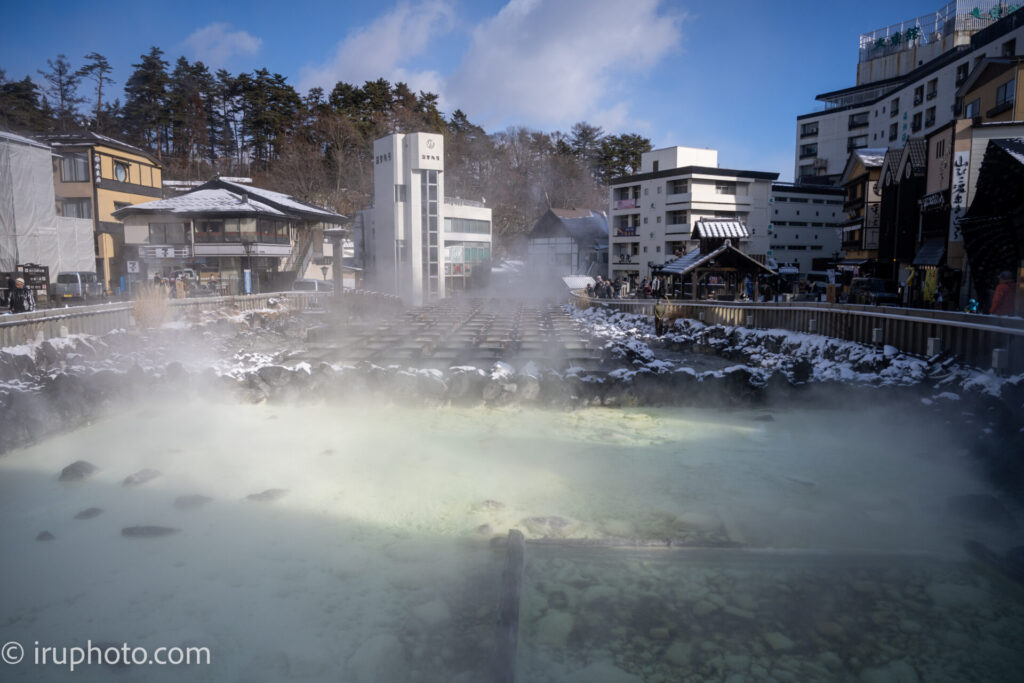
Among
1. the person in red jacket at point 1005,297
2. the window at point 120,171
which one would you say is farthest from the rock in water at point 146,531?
the window at point 120,171

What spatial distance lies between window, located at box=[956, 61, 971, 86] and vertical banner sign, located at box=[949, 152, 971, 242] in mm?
18085

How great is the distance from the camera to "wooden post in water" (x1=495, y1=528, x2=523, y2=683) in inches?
143

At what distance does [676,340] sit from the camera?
19.8 meters

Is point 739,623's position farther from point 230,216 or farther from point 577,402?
point 230,216

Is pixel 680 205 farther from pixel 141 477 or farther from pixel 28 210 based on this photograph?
pixel 141 477

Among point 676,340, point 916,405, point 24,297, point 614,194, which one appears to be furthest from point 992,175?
point 614,194

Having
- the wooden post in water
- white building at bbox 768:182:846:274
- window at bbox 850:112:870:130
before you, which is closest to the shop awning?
the wooden post in water

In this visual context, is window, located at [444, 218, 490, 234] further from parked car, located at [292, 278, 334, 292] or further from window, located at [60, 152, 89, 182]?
window, located at [60, 152, 89, 182]

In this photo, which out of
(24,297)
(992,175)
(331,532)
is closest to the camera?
(331,532)

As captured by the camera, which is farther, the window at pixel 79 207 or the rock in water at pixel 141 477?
the window at pixel 79 207

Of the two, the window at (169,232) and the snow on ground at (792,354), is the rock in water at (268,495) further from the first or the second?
the window at (169,232)

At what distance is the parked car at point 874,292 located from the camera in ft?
67.3

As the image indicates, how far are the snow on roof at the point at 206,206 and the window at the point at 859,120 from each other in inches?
1793

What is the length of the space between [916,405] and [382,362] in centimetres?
1136
